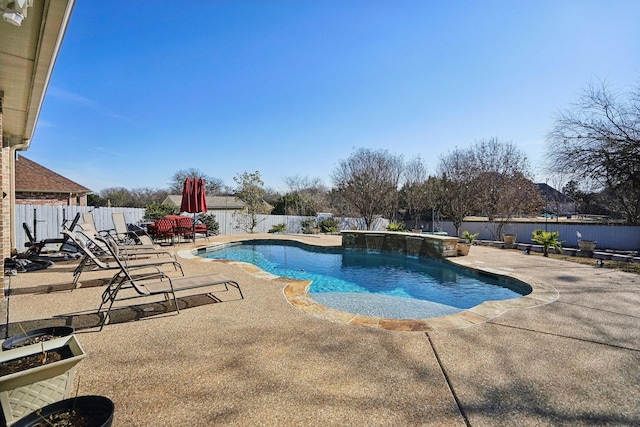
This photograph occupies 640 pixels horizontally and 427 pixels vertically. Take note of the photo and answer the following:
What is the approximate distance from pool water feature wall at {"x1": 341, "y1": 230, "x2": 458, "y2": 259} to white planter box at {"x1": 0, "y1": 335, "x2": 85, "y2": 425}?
9.77 metres

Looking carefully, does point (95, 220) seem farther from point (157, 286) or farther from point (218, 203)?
point (218, 203)

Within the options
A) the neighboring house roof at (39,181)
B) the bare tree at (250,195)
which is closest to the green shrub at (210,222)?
the bare tree at (250,195)

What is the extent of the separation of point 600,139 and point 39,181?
1098 inches

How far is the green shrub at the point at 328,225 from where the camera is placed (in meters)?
19.8

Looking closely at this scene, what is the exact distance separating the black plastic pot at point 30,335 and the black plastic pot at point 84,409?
28.4 inches

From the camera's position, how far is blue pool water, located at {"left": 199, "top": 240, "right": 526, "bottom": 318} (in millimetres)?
5758

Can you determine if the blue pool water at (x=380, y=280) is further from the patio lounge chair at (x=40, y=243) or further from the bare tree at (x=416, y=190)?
the bare tree at (x=416, y=190)

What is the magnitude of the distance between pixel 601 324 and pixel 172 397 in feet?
16.5

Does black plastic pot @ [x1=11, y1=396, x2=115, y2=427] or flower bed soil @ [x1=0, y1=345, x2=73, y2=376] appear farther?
flower bed soil @ [x1=0, y1=345, x2=73, y2=376]

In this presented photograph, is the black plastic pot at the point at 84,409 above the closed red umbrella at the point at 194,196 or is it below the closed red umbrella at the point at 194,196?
below

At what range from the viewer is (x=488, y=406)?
7.16ft

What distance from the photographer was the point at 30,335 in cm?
212

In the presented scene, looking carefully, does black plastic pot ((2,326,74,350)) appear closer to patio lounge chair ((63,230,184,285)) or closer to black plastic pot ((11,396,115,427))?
black plastic pot ((11,396,115,427))

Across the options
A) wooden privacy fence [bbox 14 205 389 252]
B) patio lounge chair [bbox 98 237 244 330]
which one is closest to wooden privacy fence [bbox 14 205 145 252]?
wooden privacy fence [bbox 14 205 389 252]
